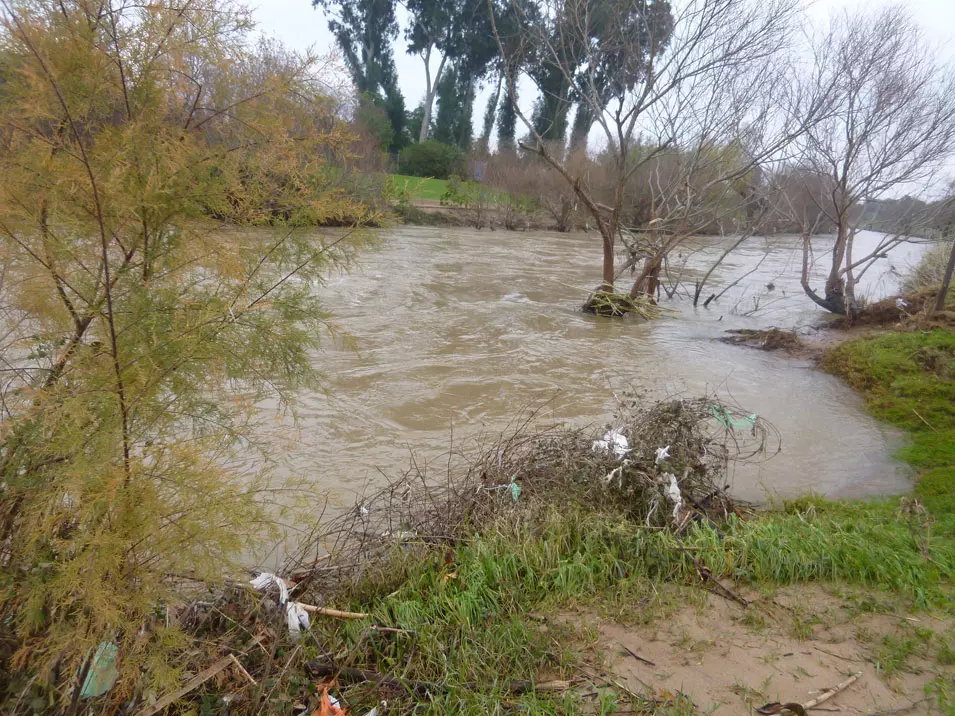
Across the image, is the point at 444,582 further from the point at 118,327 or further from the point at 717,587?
the point at 118,327

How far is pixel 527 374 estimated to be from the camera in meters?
9.32

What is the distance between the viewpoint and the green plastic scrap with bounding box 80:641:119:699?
7.29 ft

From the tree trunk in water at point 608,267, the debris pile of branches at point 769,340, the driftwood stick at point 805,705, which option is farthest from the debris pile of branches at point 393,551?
the tree trunk in water at point 608,267

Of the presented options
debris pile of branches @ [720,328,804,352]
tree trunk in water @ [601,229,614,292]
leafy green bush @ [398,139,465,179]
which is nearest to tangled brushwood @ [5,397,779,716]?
debris pile of branches @ [720,328,804,352]

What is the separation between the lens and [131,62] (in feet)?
8.80

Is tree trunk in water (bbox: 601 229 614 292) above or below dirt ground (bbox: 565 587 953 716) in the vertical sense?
above

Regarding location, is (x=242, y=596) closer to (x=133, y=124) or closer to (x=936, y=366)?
(x=133, y=124)

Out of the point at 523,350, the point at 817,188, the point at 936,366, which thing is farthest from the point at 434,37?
the point at 936,366

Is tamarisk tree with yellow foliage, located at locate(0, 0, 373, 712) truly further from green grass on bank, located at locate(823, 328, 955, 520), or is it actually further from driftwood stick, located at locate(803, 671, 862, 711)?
green grass on bank, located at locate(823, 328, 955, 520)

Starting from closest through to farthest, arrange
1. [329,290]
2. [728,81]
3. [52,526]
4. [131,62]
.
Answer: [52,526], [131,62], [728,81], [329,290]

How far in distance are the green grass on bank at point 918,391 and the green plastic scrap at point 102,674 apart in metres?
4.59

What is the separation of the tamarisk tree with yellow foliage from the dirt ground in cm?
178

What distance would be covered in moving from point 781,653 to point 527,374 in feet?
21.3

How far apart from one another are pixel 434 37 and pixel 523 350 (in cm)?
4255
